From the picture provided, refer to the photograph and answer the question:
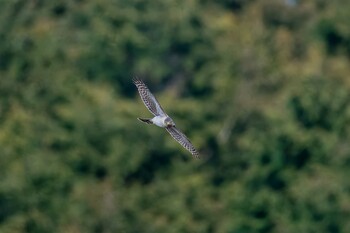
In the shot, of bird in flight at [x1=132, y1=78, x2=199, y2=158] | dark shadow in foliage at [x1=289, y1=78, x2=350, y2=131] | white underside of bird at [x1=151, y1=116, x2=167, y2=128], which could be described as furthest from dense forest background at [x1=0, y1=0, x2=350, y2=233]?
white underside of bird at [x1=151, y1=116, x2=167, y2=128]

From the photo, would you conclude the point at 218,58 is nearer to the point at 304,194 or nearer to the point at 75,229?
the point at 304,194

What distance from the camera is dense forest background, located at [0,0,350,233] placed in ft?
128

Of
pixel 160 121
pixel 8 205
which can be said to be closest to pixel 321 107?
pixel 8 205

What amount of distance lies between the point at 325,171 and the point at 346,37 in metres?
7.82

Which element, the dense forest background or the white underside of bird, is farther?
the dense forest background

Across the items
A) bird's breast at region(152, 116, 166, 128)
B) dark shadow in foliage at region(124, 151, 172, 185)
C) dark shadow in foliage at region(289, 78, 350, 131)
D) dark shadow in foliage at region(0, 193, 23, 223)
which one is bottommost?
bird's breast at region(152, 116, 166, 128)

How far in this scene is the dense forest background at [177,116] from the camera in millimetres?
38875

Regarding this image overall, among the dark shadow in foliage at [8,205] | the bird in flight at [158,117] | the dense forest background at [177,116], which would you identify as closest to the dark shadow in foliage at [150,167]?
the dense forest background at [177,116]

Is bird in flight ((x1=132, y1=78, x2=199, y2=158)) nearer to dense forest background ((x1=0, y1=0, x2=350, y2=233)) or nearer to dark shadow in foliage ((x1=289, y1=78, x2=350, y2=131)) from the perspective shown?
dense forest background ((x1=0, y1=0, x2=350, y2=233))

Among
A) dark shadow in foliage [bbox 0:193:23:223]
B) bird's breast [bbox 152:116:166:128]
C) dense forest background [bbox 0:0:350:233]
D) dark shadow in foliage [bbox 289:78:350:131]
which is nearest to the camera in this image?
bird's breast [bbox 152:116:166:128]

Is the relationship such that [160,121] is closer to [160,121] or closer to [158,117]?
[160,121]

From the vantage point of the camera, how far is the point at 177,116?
138 feet

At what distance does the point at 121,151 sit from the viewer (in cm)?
4053

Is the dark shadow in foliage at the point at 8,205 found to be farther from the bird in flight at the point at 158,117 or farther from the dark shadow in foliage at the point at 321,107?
the bird in flight at the point at 158,117
